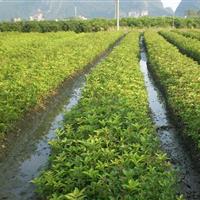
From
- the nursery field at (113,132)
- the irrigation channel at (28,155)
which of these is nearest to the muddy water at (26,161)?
the irrigation channel at (28,155)

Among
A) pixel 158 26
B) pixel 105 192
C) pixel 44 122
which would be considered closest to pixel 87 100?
pixel 44 122

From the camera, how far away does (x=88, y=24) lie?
213ft

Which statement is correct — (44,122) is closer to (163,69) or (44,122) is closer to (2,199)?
(2,199)

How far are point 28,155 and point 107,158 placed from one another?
284 cm

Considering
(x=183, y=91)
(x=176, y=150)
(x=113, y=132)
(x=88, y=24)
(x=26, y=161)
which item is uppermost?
(x=113, y=132)

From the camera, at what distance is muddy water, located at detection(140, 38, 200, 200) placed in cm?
718

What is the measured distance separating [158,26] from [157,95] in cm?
6060

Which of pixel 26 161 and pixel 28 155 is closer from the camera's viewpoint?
pixel 26 161

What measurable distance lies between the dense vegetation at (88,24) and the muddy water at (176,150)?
50.5 m

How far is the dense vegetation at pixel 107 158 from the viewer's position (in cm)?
559

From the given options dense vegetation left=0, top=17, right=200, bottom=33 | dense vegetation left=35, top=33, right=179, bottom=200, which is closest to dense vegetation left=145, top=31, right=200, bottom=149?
dense vegetation left=35, top=33, right=179, bottom=200

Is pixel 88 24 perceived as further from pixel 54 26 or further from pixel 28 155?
pixel 28 155

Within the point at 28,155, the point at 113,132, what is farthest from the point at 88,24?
the point at 113,132

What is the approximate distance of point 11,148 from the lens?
29.5ft
